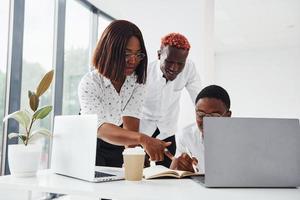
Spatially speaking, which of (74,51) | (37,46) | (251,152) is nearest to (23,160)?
(251,152)

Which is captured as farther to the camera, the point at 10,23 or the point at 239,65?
the point at 239,65

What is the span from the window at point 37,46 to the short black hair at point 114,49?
166cm

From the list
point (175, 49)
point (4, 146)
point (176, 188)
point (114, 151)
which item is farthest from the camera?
point (4, 146)

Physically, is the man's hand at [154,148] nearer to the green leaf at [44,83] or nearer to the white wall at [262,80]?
the green leaf at [44,83]

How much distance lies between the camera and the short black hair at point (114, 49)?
1286 mm

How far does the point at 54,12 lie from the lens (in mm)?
3301

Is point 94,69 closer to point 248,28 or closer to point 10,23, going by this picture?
point 10,23

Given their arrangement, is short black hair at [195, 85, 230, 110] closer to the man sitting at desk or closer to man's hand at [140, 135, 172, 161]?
the man sitting at desk

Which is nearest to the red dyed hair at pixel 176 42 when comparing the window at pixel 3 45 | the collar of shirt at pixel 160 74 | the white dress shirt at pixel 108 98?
the collar of shirt at pixel 160 74

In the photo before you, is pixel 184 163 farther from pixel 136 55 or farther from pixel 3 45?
pixel 3 45

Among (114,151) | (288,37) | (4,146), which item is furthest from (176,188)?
(288,37)

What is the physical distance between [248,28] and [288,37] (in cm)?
84

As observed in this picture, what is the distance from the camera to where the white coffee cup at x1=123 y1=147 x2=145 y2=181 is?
927mm

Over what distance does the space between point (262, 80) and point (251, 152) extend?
4.59 metres
